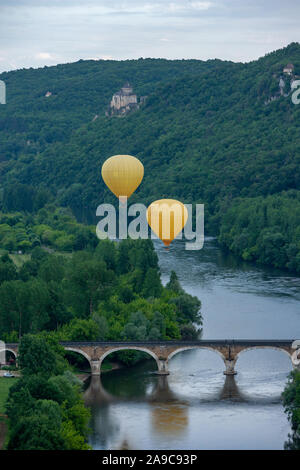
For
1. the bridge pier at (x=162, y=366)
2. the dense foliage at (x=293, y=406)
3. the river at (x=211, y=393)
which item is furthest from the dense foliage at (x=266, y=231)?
the dense foliage at (x=293, y=406)

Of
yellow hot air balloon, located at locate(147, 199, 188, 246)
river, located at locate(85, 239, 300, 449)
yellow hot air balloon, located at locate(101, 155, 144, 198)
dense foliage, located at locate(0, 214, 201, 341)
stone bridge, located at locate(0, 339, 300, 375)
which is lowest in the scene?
river, located at locate(85, 239, 300, 449)

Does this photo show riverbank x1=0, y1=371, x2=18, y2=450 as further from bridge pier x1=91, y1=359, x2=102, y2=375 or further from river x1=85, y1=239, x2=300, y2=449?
bridge pier x1=91, y1=359, x2=102, y2=375

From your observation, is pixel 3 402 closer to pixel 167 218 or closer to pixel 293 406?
pixel 293 406

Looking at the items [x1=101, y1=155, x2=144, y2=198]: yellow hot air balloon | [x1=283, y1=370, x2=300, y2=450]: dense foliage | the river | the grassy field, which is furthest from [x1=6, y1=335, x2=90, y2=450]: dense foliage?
[x1=101, y1=155, x2=144, y2=198]: yellow hot air balloon

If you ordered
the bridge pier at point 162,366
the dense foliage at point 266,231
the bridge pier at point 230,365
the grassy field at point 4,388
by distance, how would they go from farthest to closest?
the dense foliage at point 266,231 < the bridge pier at point 162,366 < the bridge pier at point 230,365 < the grassy field at point 4,388

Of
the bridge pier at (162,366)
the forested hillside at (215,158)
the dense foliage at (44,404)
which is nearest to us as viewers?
the dense foliage at (44,404)

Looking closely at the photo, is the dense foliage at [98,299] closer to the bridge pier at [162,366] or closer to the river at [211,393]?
the river at [211,393]

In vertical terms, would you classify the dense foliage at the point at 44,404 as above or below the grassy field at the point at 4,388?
above
